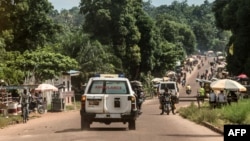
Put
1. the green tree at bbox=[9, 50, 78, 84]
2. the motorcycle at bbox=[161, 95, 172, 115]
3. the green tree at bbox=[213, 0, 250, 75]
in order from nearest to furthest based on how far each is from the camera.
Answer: the motorcycle at bbox=[161, 95, 172, 115], the green tree at bbox=[9, 50, 78, 84], the green tree at bbox=[213, 0, 250, 75]

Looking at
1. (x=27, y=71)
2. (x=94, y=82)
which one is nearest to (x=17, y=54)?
(x=27, y=71)

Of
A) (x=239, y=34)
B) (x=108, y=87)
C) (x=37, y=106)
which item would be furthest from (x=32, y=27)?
(x=108, y=87)

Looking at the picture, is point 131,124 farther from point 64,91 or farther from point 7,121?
point 64,91

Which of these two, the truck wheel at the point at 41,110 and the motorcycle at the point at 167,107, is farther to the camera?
the truck wheel at the point at 41,110

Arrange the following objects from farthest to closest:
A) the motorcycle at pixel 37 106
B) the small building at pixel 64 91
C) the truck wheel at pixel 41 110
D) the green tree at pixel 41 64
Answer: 1. the green tree at pixel 41 64
2. the small building at pixel 64 91
3. the truck wheel at pixel 41 110
4. the motorcycle at pixel 37 106

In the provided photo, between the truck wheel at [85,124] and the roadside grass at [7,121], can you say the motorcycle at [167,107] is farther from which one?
the truck wheel at [85,124]

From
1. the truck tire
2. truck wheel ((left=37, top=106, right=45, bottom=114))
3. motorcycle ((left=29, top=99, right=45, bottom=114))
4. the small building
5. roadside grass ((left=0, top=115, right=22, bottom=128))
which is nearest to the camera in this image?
the truck tire

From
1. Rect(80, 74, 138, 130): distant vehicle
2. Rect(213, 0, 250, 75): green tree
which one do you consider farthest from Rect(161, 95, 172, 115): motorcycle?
Rect(213, 0, 250, 75): green tree

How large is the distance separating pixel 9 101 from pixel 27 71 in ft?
31.2

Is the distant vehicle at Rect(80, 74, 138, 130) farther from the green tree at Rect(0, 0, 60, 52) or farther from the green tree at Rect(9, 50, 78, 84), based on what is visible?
the green tree at Rect(0, 0, 60, 52)

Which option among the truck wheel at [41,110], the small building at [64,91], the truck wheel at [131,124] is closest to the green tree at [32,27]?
the small building at [64,91]

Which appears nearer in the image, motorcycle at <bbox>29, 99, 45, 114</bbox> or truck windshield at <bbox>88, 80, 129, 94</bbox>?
truck windshield at <bbox>88, 80, 129, 94</bbox>

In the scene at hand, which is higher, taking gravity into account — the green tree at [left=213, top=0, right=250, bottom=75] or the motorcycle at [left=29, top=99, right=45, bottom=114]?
the green tree at [left=213, top=0, right=250, bottom=75]

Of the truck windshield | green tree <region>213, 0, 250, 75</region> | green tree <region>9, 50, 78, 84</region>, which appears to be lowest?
the truck windshield
